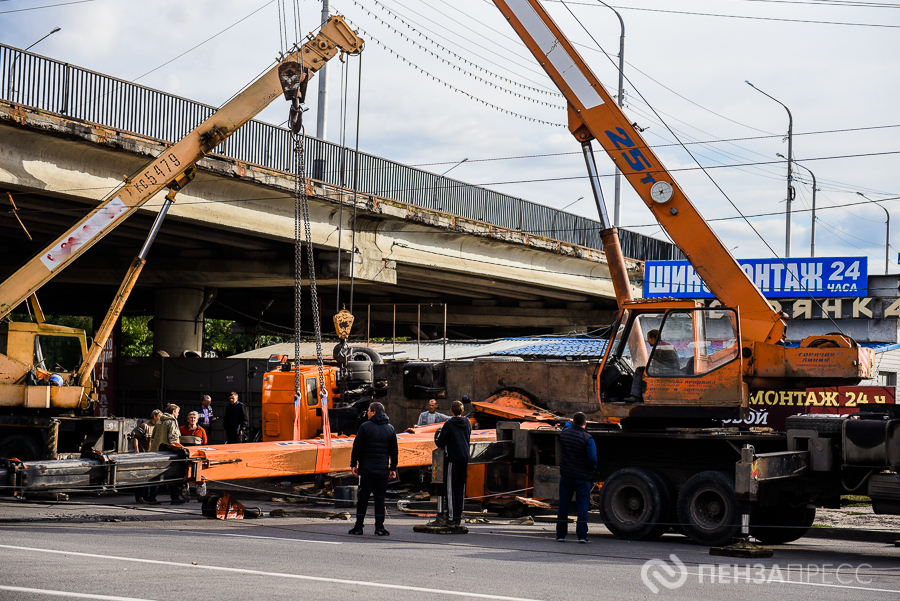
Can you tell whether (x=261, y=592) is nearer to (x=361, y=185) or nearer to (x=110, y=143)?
(x=110, y=143)

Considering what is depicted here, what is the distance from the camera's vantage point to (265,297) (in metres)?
43.8

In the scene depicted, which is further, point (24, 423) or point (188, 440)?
point (24, 423)

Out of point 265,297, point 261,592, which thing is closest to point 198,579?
point 261,592

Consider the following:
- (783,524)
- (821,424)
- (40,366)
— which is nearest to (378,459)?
(783,524)

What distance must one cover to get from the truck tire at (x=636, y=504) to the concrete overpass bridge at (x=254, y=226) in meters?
11.6

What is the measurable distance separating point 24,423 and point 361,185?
528 inches

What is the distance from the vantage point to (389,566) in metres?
9.59

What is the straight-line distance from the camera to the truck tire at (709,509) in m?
12.2

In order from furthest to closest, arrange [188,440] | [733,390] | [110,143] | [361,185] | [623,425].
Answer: [361,185] < [110,143] < [188,440] < [623,425] < [733,390]

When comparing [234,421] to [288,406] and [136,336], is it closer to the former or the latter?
[288,406]

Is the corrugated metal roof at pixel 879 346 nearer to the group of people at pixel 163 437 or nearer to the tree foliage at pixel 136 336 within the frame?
the group of people at pixel 163 437

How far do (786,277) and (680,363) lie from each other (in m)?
24.1

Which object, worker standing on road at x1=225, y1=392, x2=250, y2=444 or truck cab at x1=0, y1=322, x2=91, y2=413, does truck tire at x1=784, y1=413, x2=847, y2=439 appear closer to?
worker standing on road at x1=225, y1=392, x2=250, y2=444

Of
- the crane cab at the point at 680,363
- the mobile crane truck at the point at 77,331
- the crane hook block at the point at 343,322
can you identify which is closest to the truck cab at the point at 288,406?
the crane hook block at the point at 343,322
